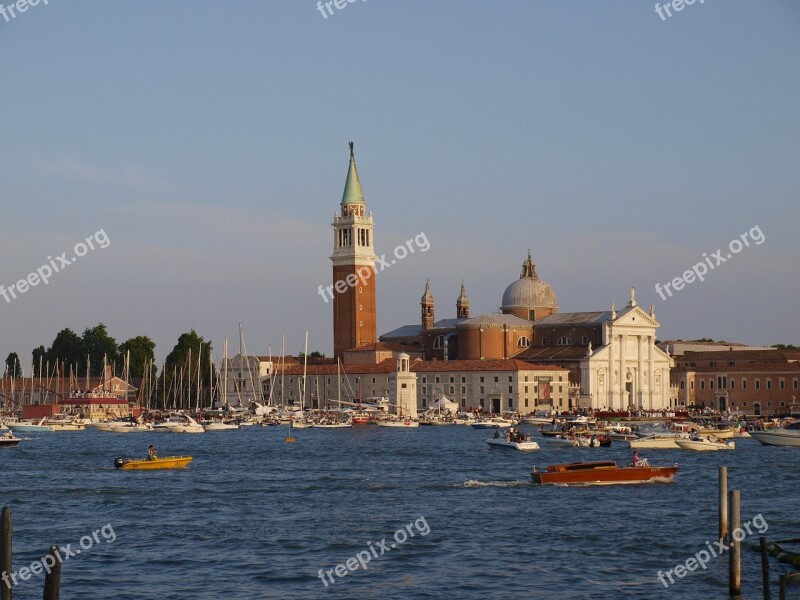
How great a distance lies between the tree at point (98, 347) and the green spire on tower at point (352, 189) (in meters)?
26.0

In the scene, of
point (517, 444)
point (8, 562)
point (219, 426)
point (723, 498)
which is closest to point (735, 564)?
point (723, 498)

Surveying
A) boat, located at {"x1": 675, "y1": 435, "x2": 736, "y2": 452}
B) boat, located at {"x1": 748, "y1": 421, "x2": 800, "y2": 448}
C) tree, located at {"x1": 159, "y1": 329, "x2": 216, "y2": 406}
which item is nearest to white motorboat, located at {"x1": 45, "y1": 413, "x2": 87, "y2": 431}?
tree, located at {"x1": 159, "y1": 329, "x2": 216, "y2": 406}

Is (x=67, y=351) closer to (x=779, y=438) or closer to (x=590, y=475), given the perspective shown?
(x=779, y=438)

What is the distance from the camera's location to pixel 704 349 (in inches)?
4801

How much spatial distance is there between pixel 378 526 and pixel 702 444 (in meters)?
27.9

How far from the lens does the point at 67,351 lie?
12100 cm

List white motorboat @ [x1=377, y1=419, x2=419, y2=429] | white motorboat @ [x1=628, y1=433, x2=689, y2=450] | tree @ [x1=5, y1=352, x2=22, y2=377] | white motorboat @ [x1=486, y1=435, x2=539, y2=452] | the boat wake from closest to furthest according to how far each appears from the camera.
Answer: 1. the boat wake
2. white motorboat @ [x1=486, y1=435, x2=539, y2=452]
3. white motorboat @ [x1=628, y1=433, x2=689, y2=450]
4. white motorboat @ [x1=377, y1=419, x2=419, y2=429]
5. tree @ [x1=5, y1=352, x2=22, y2=377]

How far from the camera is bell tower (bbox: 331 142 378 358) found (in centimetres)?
10556

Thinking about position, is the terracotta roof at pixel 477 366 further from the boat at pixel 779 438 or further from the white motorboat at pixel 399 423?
the boat at pixel 779 438

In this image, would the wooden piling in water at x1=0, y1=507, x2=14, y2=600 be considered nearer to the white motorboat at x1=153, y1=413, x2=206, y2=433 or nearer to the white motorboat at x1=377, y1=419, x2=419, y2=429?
the white motorboat at x1=153, y1=413, x2=206, y2=433

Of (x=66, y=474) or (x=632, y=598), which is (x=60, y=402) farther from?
(x=632, y=598)

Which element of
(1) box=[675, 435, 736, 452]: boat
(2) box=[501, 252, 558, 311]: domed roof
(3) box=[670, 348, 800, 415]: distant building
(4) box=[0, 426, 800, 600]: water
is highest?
(2) box=[501, 252, 558, 311]: domed roof

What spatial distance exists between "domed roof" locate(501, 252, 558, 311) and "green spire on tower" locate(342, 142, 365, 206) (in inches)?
590

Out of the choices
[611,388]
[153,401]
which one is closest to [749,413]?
[611,388]
